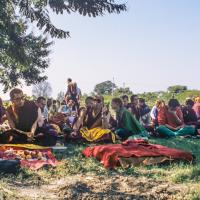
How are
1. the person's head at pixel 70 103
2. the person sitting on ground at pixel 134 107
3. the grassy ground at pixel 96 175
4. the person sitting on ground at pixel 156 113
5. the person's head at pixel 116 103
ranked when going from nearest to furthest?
the grassy ground at pixel 96 175 → the person's head at pixel 116 103 → the person sitting on ground at pixel 156 113 → the person sitting on ground at pixel 134 107 → the person's head at pixel 70 103

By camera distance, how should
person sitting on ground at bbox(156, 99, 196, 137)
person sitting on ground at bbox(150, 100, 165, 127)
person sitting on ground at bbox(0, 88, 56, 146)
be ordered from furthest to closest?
person sitting on ground at bbox(150, 100, 165, 127), person sitting on ground at bbox(156, 99, 196, 137), person sitting on ground at bbox(0, 88, 56, 146)

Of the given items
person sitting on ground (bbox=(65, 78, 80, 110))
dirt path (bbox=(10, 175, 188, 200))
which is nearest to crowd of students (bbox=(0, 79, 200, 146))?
person sitting on ground (bbox=(65, 78, 80, 110))

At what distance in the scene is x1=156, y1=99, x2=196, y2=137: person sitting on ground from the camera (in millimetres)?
12914

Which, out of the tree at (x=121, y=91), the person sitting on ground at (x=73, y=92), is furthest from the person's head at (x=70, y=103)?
the tree at (x=121, y=91)

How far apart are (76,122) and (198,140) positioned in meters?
3.05

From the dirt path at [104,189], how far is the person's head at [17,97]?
380cm

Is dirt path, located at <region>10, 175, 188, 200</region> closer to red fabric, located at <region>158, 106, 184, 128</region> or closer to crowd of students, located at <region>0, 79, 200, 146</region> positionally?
crowd of students, located at <region>0, 79, 200, 146</region>

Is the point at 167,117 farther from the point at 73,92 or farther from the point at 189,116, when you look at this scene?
the point at 73,92

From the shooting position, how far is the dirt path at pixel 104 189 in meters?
5.71

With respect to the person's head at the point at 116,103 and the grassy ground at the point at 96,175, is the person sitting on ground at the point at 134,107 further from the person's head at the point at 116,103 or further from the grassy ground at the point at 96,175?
the grassy ground at the point at 96,175

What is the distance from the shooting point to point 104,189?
6062 millimetres

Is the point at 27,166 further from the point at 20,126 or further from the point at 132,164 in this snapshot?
the point at 20,126

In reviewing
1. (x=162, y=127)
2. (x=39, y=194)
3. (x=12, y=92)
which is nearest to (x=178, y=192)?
(x=39, y=194)

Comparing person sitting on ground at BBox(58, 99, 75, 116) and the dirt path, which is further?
person sitting on ground at BBox(58, 99, 75, 116)
